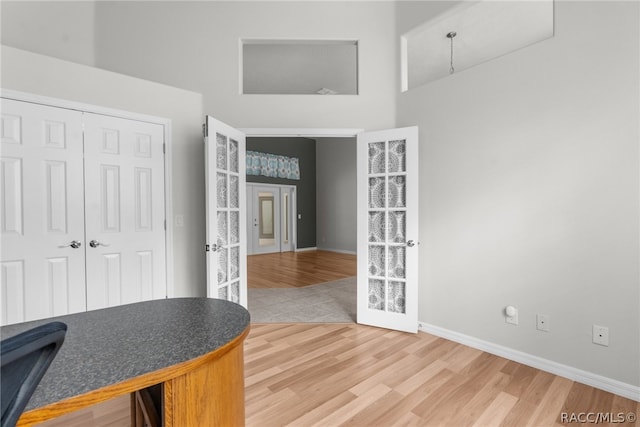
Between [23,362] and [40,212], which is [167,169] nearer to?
[40,212]

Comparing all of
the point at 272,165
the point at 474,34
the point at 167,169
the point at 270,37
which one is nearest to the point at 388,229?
the point at 167,169

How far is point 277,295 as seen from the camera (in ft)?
14.2

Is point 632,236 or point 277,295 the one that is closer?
point 632,236

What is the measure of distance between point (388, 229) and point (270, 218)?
19.7 ft

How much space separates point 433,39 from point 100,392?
4.46 metres

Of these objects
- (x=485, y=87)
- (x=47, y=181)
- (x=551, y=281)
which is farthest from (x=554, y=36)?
(x=47, y=181)

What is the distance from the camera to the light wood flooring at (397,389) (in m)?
1.78

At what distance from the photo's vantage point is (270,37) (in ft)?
10.9

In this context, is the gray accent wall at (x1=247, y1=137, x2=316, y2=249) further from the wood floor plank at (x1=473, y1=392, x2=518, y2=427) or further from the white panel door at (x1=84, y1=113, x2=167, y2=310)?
the wood floor plank at (x1=473, y1=392, x2=518, y2=427)

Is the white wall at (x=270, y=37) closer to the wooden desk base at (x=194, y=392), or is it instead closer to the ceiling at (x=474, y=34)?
the ceiling at (x=474, y=34)

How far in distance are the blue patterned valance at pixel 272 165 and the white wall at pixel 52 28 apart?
4744mm

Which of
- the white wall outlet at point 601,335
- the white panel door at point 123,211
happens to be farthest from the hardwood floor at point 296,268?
the white wall outlet at point 601,335

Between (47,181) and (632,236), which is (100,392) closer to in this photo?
(47,181)

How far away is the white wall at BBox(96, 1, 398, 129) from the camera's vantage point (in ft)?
10.7
